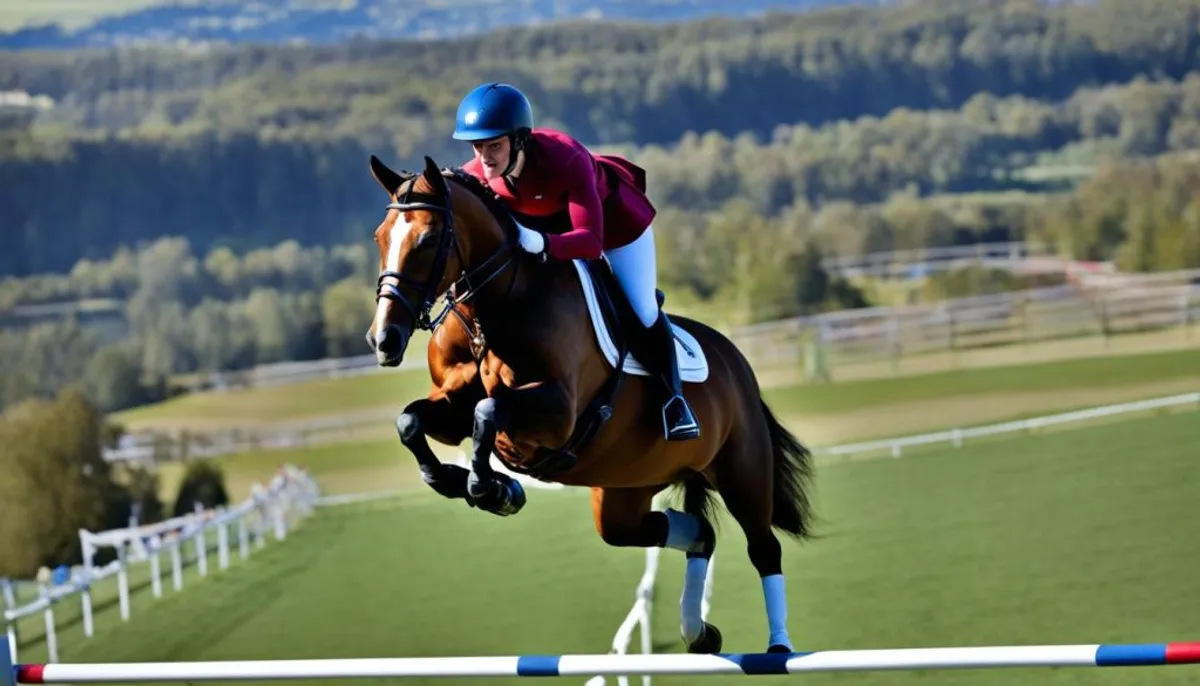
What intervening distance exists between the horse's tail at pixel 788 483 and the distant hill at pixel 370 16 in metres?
32.4

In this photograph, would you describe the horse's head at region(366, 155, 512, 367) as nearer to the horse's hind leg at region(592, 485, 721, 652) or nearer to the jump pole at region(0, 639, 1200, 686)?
the jump pole at region(0, 639, 1200, 686)

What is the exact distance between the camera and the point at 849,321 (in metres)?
30.5

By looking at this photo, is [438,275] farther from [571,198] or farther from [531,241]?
[571,198]

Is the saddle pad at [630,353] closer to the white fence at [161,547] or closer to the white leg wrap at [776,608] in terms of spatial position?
the white leg wrap at [776,608]

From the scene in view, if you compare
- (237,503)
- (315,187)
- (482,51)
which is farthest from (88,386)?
(482,51)

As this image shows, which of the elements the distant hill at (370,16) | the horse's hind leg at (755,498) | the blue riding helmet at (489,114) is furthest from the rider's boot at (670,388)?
the distant hill at (370,16)

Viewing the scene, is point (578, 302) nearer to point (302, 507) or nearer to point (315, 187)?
point (302, 507)

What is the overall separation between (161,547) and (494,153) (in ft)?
38.0

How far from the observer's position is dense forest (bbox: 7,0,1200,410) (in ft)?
100

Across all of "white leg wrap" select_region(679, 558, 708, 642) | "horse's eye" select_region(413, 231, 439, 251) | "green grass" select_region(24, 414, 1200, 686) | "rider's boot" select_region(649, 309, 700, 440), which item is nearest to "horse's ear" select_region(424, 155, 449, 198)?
"horse's eye" select_region(413, 231, 439, 251)

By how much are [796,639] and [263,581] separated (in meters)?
7.10

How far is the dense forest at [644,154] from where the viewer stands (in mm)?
30562

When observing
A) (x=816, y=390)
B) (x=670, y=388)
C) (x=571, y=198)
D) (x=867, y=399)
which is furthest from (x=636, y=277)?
(x=816, y=390)

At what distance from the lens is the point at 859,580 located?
11.1 m
